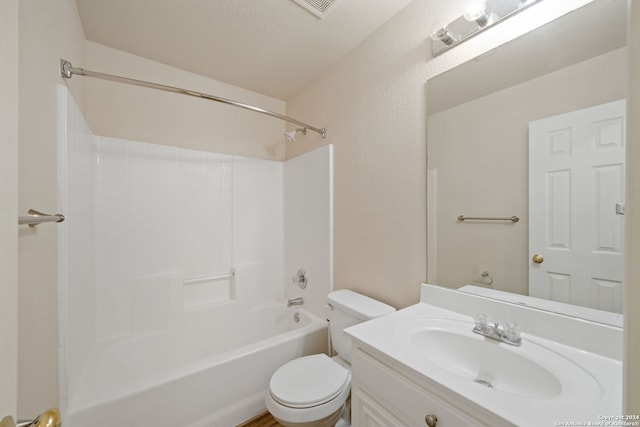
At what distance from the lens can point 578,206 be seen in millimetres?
813

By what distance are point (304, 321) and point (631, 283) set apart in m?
1.84

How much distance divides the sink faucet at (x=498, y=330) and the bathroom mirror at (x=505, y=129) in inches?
6.4

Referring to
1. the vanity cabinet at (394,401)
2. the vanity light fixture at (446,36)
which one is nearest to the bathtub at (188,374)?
the vanity cabinet at (394,401)

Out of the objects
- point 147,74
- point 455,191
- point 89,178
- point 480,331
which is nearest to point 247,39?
point 147,74

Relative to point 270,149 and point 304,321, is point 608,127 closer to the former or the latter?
point 304,321

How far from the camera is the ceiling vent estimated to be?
1284mm

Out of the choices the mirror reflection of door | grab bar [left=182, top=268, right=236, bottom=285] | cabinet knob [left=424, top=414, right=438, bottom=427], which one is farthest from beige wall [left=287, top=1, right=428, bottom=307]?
grab bar [left=182, top=268, right=236, bottom=285]

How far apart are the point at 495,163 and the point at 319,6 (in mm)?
1210

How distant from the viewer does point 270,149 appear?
2.39 m

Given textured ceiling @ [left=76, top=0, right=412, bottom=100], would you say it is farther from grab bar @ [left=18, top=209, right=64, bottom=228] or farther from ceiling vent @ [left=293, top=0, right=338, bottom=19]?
grab bar @ [left=18, top=209, right=64, bottom=228]

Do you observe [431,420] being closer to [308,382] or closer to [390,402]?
[390,402]

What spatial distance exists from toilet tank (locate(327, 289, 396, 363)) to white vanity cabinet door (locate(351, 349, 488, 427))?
36cm

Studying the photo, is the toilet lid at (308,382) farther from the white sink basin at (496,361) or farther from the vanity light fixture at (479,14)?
the vanity light fixture at (479,14)

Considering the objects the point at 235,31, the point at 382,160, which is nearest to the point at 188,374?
the point at 382,160
